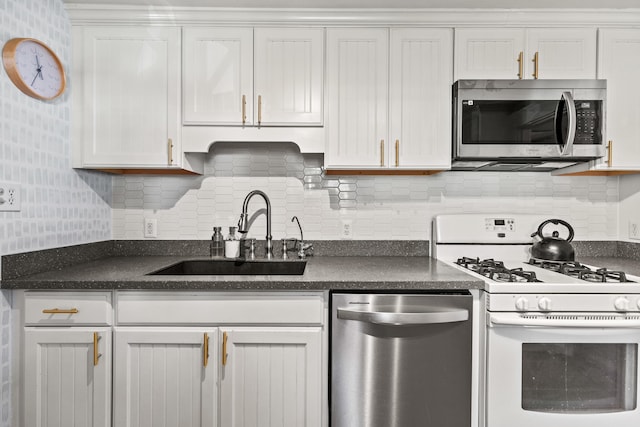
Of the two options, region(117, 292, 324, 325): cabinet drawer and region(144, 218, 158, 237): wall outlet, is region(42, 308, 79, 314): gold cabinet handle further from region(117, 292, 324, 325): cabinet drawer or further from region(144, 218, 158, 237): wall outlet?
region(144, 218, 158, 237): wall outlet

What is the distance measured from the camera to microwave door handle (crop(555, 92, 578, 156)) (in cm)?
184

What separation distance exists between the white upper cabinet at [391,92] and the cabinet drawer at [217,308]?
0.79 meters

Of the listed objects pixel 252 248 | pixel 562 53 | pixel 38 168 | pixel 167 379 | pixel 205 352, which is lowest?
pixel 167 379

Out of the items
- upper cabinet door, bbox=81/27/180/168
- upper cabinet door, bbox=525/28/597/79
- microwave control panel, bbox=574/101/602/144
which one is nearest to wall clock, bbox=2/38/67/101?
upper cabinet door, bbox=81/27/180/168

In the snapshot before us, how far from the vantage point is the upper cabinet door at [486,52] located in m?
1.99

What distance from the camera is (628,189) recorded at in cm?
227

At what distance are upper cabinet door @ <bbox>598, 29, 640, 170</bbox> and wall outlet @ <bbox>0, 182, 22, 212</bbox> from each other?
2.78 metres

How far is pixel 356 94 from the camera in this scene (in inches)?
78.5

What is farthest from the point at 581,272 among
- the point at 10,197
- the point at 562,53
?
the point at 10,197

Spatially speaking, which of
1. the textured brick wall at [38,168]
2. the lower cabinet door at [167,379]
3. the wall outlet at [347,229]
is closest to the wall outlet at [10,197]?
the textured brick wall at [38,168]

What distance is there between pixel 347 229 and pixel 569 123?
4.14ft

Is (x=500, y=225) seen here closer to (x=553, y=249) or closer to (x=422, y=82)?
(x=553, y=249)

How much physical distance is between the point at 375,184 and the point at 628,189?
1.49 m

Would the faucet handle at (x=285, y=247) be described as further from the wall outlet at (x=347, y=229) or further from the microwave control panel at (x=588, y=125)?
the microwave control panel at (x=588, y=125)
